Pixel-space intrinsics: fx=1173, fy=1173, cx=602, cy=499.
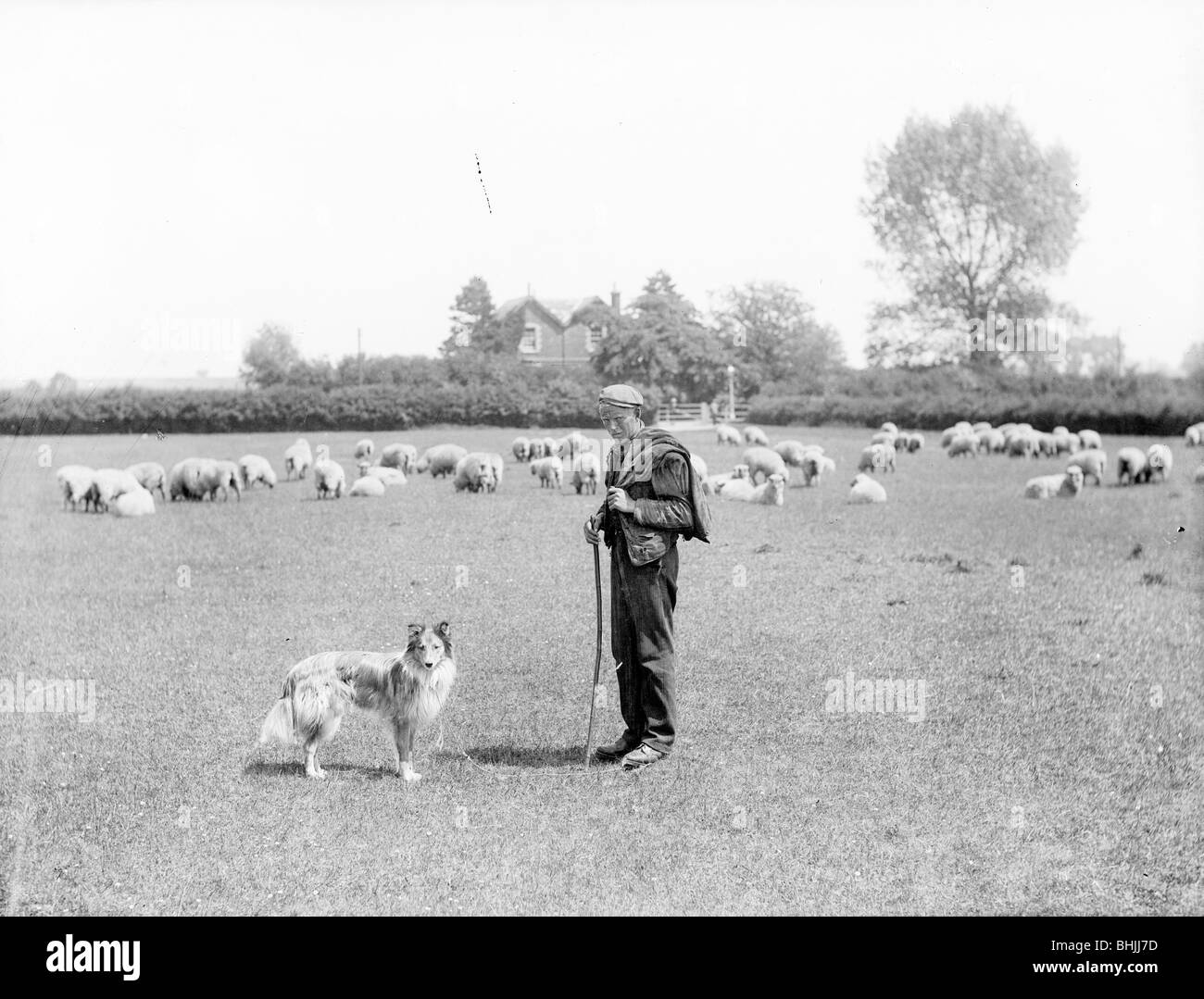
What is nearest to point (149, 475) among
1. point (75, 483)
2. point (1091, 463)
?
point (75, 483)

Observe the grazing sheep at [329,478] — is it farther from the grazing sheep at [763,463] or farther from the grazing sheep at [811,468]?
the grazing sheep at [811,468]

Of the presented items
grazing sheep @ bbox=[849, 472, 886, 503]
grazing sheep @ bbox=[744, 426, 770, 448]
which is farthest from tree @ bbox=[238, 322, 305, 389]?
grazing sheep @ bbox=[744, 426, 770, 448]

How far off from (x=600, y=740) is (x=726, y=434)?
2680cm

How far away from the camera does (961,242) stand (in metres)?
39.6

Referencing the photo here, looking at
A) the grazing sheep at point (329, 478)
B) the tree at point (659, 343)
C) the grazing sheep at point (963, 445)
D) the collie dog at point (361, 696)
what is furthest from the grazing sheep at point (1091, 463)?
the collie dog at point (361, 696)

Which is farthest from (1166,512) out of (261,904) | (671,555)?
(261,904)

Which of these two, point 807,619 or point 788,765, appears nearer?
point 788,765

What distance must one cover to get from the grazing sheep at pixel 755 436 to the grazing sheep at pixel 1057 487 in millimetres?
10738

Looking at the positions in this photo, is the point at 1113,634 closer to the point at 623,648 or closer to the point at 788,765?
the point at 788,765

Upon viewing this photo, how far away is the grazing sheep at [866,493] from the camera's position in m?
25.9

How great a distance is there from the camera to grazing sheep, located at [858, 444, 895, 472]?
34531 mm

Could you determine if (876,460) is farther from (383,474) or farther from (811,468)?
(383,474)

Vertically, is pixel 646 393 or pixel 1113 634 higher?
pixel 646 393

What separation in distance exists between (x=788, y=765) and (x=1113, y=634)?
5739 millimetres
